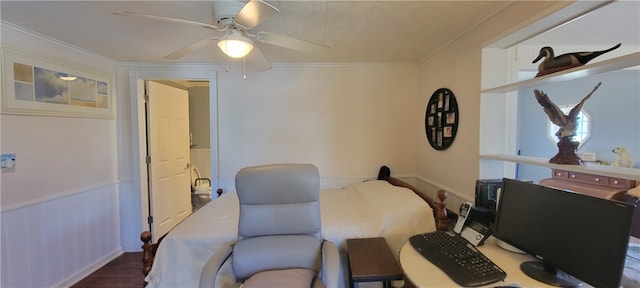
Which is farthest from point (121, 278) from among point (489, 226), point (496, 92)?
point (496, 92)

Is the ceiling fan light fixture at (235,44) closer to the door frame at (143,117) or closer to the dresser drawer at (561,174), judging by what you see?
the door frame at (143,117)

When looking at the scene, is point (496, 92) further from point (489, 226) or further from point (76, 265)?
point (76, 265)

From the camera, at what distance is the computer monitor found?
2.96 ft

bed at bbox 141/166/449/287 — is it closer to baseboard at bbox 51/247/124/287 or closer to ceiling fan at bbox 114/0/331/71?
ceiling fan at bbox 114/0/331/71

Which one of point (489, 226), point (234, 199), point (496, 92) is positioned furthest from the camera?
point (234, 199)

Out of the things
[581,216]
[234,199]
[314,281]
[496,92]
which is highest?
[496,92]

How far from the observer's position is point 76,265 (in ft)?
8.48

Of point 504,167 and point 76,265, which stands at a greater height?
point 504,167

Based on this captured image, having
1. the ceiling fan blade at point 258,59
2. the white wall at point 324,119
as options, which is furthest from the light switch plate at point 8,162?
the ceiling fan blade at point 258,59

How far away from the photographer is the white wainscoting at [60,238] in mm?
2090

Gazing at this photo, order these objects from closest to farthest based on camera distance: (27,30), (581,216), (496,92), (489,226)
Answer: (581,216) → (489,226) → (496,92) → (27,30)

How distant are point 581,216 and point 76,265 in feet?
12.6

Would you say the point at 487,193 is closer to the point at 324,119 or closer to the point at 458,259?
the point at 458,259

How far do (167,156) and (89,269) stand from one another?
57.0 inches
